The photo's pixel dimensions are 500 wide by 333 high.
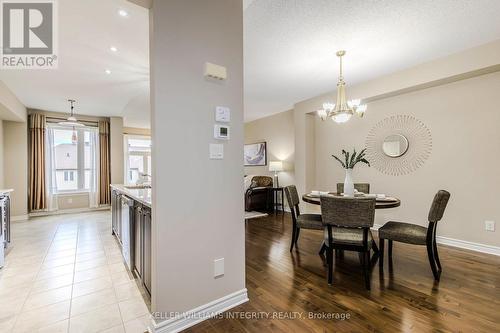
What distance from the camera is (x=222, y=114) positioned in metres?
1.83

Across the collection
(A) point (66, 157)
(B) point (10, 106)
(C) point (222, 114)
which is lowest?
(A) point (66, 157)

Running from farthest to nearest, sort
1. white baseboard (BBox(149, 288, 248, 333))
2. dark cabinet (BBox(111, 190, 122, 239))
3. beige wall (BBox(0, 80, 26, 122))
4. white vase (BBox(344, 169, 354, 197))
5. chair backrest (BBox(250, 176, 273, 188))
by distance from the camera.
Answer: chair backrest (BBox(250, 176, 273, 188)) → beige wall (BBox(0, 80, 26, 122)) → dark cabinet (BBox(111, 190, 122, 239)) → white vase (BBox(344, 169, 354, 197)) → white baseboard (BBox(149, 288, 248, 333))

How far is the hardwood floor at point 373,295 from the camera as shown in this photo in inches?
64.1

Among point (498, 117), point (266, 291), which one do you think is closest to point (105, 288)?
point (266, 291)

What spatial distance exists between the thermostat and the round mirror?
3.27 meters

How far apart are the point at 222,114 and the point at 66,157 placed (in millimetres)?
6524

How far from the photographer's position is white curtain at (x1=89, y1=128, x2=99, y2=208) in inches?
251

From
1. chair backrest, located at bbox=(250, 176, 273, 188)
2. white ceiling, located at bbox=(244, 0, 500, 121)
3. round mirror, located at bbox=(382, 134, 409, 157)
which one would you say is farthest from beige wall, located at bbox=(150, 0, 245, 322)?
chair backrest, located at bbox=(250, 176, 273, 188)

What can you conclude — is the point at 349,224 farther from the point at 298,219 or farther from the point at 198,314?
the point at 198,314

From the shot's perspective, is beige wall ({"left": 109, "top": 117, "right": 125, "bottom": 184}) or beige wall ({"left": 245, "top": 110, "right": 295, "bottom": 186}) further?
beige wall ({"left": 109, "top": 117, "right": 125, "bottom": 184})

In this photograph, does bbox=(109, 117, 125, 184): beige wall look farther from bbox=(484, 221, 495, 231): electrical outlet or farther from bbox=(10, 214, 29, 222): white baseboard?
bbox=(484, 221, 495, 231): electrical outlet

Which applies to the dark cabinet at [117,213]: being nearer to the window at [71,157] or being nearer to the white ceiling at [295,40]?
the white ceiling at [295,40]

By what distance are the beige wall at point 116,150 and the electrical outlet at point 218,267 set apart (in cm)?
593

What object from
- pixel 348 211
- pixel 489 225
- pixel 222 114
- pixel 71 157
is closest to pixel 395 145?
pixel 489 225
